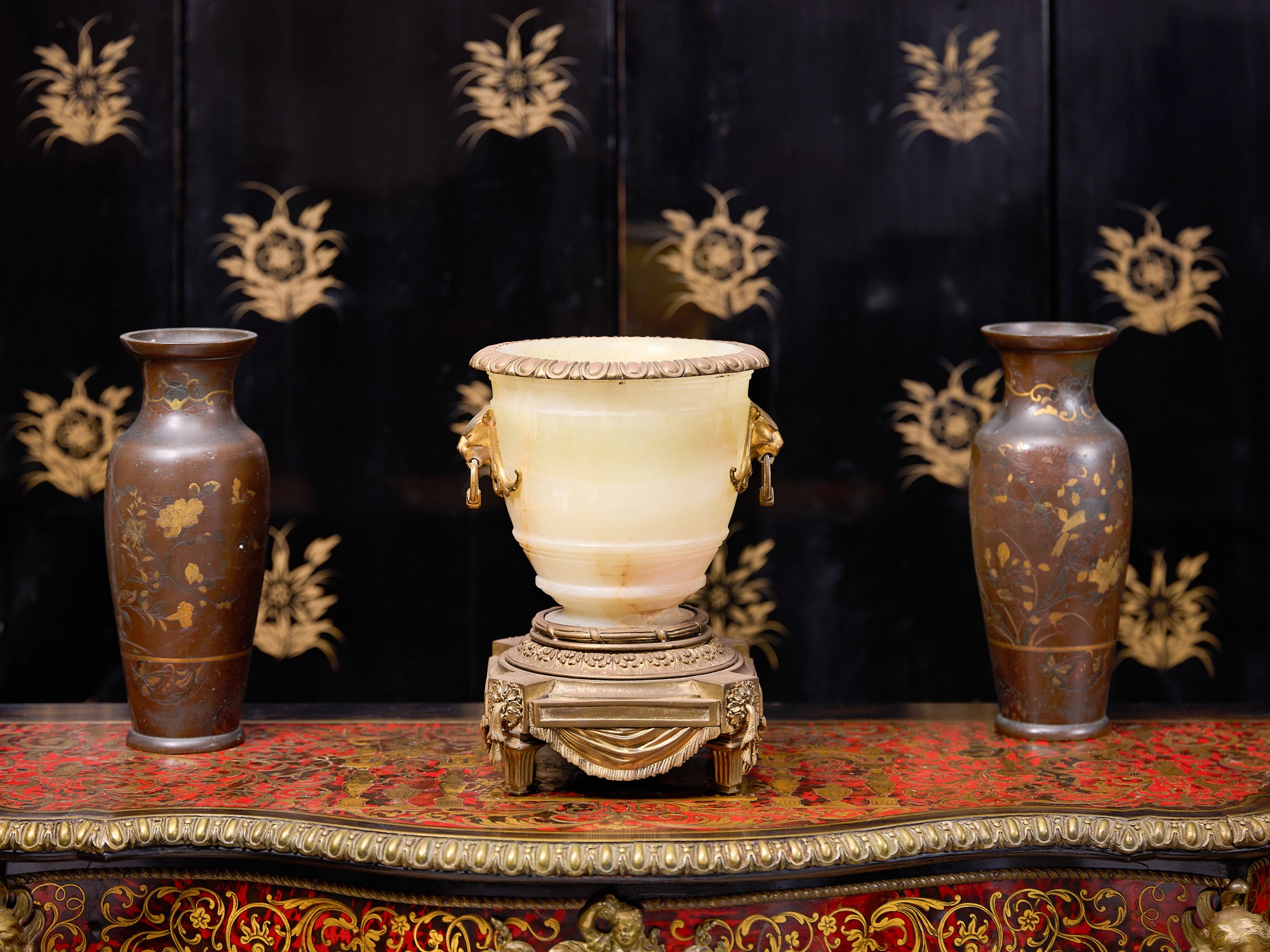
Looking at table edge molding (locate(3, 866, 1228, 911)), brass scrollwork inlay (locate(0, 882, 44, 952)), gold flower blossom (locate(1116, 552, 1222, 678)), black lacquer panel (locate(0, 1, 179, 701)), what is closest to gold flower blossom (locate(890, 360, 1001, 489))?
gold flower blossom (locate(1116, 552, 1222, 678))

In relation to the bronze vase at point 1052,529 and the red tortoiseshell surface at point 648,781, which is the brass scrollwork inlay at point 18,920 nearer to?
the red tortoiseshell surface at point 648,781

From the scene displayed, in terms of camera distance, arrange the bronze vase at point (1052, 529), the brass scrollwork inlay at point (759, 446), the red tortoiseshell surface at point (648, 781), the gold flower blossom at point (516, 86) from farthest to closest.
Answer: the gold flower blossom at point (516, 86) < the bronze vase at point (1052, 529) < the brass scrollwork inlay at point (759, 446) < the red tortoiseshell surface at point (648, 781)

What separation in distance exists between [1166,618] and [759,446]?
39.3 inches

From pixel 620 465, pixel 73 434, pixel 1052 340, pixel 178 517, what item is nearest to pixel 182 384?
pixel 178 517

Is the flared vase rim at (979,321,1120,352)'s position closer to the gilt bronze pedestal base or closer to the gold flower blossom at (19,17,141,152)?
the gilt bronze pedestal base

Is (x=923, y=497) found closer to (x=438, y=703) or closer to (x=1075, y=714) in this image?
(x=1075, y=714)

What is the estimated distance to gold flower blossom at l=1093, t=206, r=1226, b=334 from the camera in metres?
2.51

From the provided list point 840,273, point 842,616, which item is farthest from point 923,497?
point 840,273

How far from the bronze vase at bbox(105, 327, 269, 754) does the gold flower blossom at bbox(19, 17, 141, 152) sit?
0.58 meters

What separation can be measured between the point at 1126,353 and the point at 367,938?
1.59 meters

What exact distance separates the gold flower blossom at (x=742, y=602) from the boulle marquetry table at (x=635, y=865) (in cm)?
60

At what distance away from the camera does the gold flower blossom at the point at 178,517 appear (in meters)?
2.05

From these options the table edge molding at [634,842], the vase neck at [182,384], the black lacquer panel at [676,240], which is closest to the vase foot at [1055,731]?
the table edge molding at [634,842]

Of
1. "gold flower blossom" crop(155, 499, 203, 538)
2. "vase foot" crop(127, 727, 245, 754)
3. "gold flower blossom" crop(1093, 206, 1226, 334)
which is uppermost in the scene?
"gold flower blossom" crop(1093, 206, 1226, 334)
